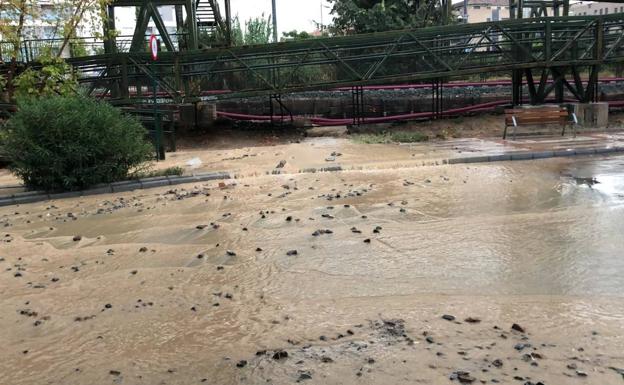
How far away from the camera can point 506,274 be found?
19.1 ft

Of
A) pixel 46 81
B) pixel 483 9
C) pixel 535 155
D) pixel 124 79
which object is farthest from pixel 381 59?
pixel 483 9

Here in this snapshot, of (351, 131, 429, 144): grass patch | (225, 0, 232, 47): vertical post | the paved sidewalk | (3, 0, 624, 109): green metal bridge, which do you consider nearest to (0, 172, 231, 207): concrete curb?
the paved sidewalk

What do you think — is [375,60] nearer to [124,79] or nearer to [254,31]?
[124,79]

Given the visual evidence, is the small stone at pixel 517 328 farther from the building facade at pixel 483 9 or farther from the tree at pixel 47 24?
the building facade at pixel 483 9

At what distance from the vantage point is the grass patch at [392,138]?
17.6m

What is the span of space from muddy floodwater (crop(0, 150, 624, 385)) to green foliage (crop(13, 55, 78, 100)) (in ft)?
16.9

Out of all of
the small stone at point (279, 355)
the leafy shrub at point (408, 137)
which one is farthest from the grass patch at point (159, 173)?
the small stone at point (279, 355)

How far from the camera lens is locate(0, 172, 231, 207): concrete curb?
1127 cm

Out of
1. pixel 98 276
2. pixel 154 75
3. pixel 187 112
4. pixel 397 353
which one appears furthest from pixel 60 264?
pixel 187 112

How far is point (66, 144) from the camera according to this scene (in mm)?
11352

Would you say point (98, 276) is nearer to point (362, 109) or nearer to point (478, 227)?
point (478, 227)

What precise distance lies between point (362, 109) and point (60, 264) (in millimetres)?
15821

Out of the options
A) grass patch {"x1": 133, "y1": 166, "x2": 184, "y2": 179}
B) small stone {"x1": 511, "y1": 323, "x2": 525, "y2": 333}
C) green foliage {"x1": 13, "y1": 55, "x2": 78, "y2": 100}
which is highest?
green foliage {"x1": 13, "y1": 55, "x2": 78, "y2": 100}

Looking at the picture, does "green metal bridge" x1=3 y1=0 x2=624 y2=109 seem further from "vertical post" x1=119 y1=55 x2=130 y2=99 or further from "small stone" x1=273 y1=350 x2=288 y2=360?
"small stone" x1=273 y1=350 x2=288 y2=360
